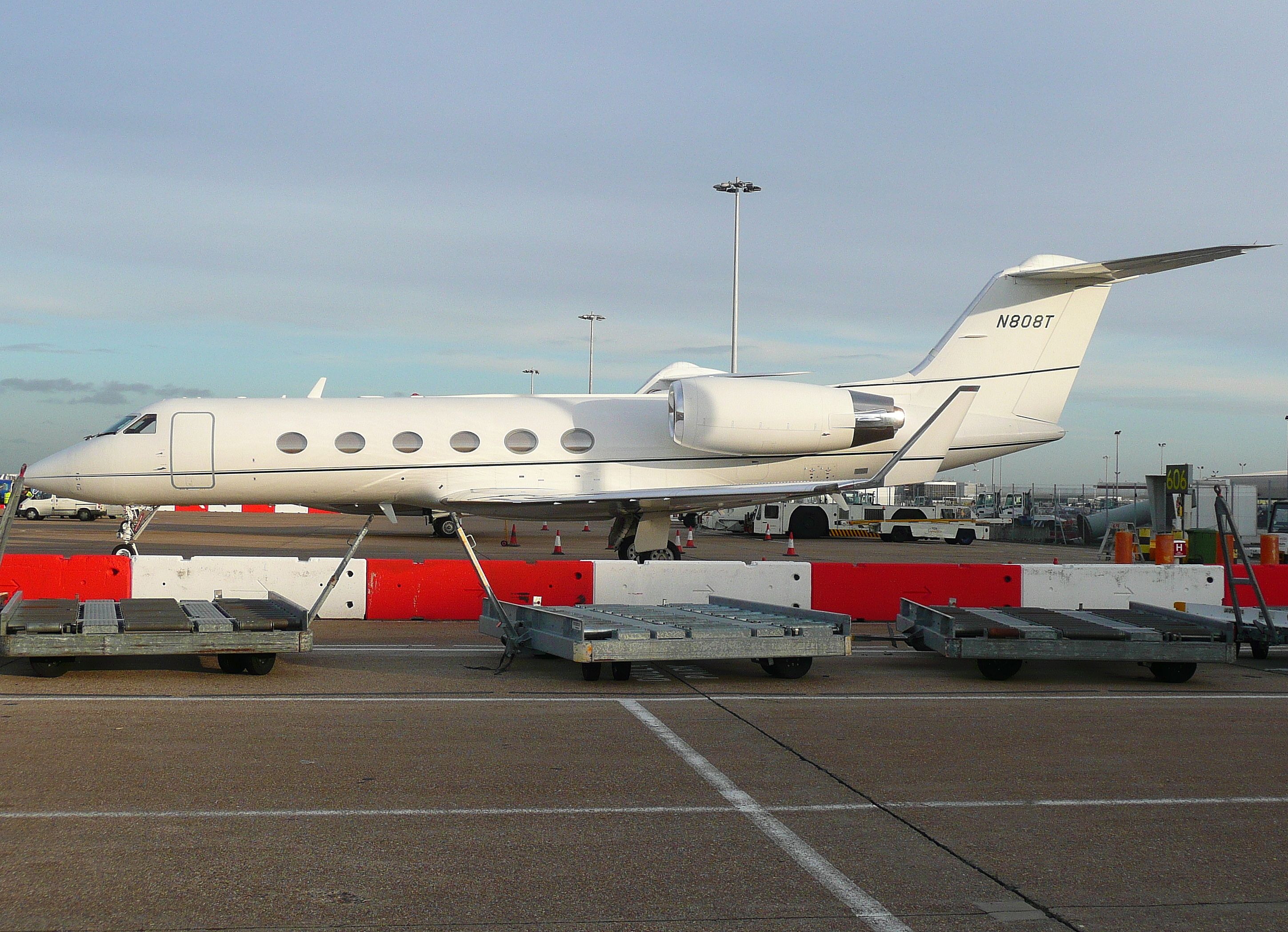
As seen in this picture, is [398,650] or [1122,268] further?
[1122,268]

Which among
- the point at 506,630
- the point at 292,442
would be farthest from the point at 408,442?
the point at 506,630

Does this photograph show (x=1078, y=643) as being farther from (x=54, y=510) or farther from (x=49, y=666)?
(x=54, y=510)

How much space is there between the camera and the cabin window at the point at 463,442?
20.6m

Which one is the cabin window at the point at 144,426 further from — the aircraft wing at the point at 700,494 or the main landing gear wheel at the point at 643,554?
the main landing gear wheel at the point at 643,554

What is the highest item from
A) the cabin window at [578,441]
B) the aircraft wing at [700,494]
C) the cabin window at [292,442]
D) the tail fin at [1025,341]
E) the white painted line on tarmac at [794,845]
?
the tail fin at [1025,341]

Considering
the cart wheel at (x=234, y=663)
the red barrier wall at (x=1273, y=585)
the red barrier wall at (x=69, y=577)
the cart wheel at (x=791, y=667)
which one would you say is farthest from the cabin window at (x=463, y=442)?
the red barrier wall at (x=1273, y=585)

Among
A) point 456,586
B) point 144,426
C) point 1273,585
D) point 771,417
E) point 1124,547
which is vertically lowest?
point 456,586

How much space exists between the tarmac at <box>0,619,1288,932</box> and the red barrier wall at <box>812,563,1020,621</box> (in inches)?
184

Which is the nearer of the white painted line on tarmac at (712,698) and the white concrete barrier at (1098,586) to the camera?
the white painted line on tarmac at (712,698)

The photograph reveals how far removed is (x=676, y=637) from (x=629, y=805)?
12.4ft

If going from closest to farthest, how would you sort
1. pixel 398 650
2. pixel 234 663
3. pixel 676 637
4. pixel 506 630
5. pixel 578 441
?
pixel 676 637, pixel 234 663, pixel 506 630, pixel 398 650, pixel 578 441

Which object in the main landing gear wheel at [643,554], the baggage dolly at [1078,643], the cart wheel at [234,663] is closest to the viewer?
the cart wheel at [234,663]

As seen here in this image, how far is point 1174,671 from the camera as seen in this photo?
10500 mm

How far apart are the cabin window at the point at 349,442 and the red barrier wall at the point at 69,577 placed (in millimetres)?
6582
